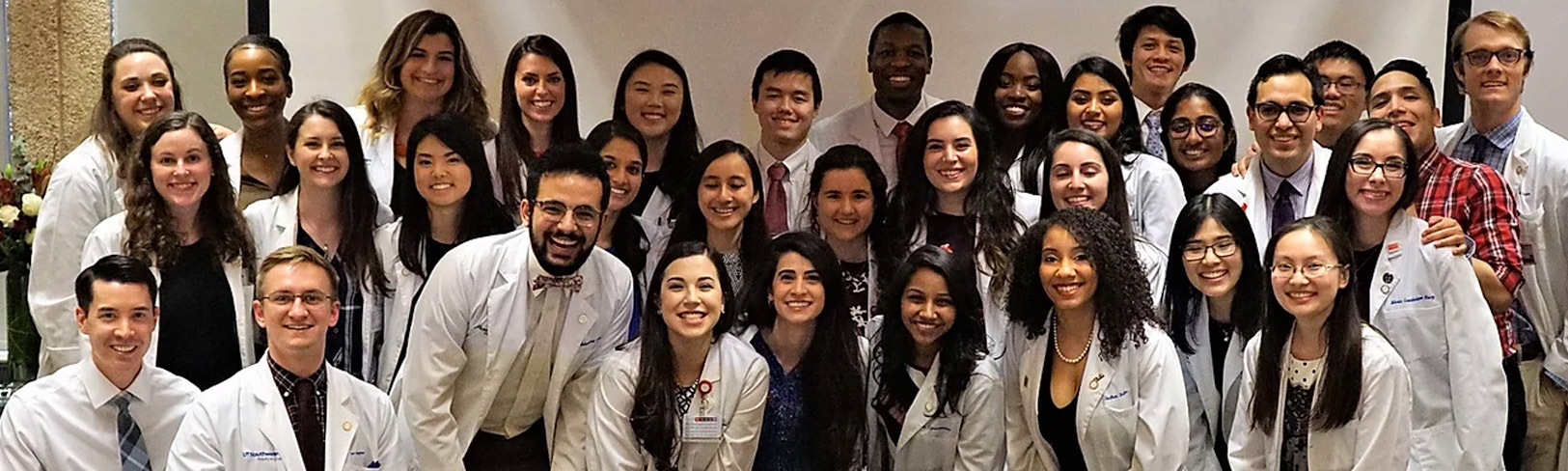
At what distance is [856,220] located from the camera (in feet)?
14.7

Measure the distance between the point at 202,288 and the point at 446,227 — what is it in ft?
2.10

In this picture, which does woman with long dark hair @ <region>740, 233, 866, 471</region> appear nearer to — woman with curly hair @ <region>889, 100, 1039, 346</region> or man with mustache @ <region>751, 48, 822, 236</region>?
woman with curly hair @ <region>889, 100, 1039, 346</region>

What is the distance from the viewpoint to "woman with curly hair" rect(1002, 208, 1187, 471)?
4.02 m

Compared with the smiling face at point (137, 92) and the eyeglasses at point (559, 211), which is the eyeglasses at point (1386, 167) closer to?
the eyeglasses at point (559, 211)

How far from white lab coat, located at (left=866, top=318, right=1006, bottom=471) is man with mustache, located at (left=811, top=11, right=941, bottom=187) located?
122cm

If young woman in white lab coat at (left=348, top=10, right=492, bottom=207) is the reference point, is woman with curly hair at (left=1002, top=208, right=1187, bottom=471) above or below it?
below

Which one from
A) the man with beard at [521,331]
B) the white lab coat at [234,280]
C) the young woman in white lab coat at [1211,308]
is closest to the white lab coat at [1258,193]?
the young woman in white lab coat at [1211,308]

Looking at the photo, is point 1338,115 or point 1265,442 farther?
point 1338,115

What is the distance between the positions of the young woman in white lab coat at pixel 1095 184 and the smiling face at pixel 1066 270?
0.27 metres

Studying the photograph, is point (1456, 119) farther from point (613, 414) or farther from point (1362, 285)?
point (613, 414)

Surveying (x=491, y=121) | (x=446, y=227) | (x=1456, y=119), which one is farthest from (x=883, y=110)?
(x=1456, y=119)

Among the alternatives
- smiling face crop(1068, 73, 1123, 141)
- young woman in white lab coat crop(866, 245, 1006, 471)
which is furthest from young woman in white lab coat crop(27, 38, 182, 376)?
smiling face crop(1068, 73, 1123, 141)

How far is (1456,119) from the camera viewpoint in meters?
5.84

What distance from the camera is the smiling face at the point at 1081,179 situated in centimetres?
437
